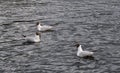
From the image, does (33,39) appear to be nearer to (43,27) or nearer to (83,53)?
(43,27)

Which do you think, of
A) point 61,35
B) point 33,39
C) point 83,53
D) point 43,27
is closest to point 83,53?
point 83,53

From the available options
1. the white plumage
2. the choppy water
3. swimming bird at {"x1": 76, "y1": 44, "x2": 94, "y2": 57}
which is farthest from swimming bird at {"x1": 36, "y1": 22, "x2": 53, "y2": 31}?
the white plumage

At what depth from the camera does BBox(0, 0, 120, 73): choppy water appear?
2441cm

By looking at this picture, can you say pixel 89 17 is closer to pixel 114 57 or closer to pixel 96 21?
pixel 96 21

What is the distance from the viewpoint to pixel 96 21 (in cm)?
3550

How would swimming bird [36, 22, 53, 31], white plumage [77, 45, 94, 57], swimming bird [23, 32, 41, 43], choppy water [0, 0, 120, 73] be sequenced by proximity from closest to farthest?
choppy water [0, 0, 120, 73] < white plumage [77, 45, 94, 57] < swimming bird [23, 32, 41, 43] < swimming bird [36, 22, 53, 31]

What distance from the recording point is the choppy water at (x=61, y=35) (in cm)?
2441

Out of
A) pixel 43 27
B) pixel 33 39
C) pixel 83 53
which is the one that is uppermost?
pixel 43 27

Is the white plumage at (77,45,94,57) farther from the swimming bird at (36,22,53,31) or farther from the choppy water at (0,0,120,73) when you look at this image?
the swimming bird at (36,22,53,31)

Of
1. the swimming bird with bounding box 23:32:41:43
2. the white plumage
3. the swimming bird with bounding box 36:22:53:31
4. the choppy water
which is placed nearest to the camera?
the choppy water

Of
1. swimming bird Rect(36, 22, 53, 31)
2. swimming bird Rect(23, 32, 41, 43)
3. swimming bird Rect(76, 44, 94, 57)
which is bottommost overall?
swimming bird Rect(76, 44, 94, 57)

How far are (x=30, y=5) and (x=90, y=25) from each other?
11.4 meters

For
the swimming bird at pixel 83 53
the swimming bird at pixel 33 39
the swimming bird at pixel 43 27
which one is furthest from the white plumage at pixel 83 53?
the swimming bird at pixel 43 27

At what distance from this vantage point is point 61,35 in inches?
1224
